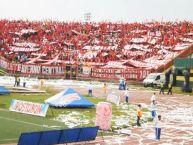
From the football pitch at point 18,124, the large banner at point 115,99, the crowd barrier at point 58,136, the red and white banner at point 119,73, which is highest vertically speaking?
the red and white banner at point 119,73

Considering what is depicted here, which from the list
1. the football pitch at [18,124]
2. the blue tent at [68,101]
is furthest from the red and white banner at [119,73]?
the football pitch at [18,124]

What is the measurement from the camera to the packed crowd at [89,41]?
81188 millimetres

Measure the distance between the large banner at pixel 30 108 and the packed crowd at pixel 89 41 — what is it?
48039 mm

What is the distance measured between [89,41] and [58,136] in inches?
2857

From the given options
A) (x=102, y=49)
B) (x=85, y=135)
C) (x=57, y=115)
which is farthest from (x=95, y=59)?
(x=85, y=135)

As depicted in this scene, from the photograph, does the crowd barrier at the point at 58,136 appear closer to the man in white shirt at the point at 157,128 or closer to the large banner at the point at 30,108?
the man in white shirt at the point at 157,128

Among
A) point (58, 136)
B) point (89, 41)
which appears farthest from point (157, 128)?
point (89, 41)

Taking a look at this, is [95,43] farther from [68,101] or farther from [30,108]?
[30,108]

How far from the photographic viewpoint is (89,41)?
91562mm

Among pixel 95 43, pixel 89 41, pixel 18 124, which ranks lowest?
pixel 18 124

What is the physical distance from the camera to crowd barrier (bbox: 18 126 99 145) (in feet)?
58.9

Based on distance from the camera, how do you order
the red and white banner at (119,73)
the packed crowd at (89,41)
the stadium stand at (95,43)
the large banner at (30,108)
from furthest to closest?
the packed crowd at (89,41) → the stadium stand at (95,43) → the red and white banner at (119,73) → the large banner at (30,108)

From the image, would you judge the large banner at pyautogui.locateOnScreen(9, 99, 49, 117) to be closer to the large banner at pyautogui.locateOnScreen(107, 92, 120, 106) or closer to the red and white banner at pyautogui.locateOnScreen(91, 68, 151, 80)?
the large banner at pyautogui.locateOnScreen(107, 92, 120, 106)

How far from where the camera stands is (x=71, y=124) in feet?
87.9
